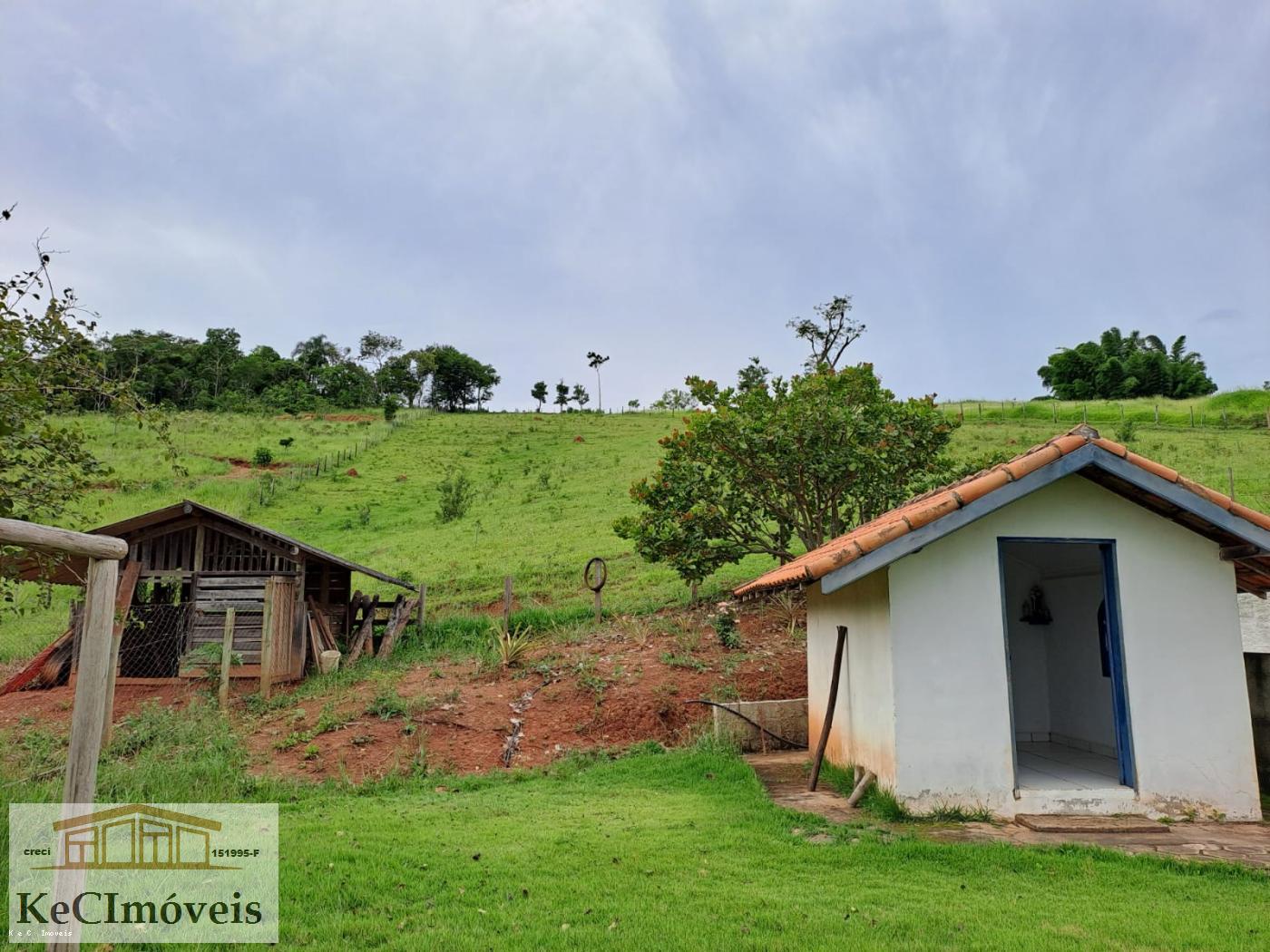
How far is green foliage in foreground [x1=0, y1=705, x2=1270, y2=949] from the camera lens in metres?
4.70

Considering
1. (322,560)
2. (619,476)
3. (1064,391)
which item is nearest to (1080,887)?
(322,560)

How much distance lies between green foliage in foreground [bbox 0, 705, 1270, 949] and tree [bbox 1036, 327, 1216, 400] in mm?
65931

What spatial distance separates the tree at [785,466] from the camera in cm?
1569

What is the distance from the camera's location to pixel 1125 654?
781cm

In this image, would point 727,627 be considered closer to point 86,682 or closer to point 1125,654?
point 1125,654

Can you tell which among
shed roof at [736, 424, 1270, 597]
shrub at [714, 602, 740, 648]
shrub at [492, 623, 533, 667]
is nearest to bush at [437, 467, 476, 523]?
shrub at [492, 623, 533, 667]

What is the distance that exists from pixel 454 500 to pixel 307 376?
52001 millimetres

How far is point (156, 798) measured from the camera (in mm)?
8445

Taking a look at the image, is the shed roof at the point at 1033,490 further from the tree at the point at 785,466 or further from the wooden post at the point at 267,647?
the wooden post at the point at 267,647

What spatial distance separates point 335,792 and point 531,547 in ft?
56.8

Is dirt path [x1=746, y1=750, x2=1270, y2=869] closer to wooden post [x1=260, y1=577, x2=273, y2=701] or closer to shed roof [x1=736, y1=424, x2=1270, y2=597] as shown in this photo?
shed roof [x1=736, y1=424, x2=1270, y2=597]

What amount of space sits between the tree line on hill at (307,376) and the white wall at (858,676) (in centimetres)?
5322

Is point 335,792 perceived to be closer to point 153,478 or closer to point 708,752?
point 708,752

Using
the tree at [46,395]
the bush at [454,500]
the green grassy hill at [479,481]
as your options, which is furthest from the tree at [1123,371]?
the tree at [46,395]
